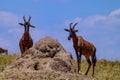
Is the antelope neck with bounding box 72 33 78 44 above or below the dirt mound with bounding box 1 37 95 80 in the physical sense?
above

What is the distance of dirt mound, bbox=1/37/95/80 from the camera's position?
968 centimetres

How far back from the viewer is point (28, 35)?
18.6m

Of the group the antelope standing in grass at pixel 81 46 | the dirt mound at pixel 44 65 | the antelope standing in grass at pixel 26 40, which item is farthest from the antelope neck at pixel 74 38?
the dirt mound at pixel 44 65

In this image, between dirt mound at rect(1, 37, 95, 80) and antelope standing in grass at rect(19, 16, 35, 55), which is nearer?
dirt mound at rect(1, 37, 95, 80)

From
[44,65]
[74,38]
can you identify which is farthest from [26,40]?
[44,65]

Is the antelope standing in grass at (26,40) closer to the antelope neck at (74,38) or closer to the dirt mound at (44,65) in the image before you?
the antelope neck at (74,38)

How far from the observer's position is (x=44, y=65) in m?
10.4

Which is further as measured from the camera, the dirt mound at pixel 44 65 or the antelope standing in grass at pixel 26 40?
the antelope standing in grass at pixel 26 40

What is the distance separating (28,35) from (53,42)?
7208mm

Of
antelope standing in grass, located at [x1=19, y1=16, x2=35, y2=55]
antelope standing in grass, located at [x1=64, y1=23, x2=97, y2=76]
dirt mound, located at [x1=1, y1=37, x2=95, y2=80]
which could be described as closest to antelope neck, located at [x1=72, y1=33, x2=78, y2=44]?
antelope standing in grass, located at [x1=64, y1=23, x2=97, y2=76]

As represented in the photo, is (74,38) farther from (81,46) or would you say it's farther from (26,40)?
(26,40)

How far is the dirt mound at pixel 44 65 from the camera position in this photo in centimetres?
968

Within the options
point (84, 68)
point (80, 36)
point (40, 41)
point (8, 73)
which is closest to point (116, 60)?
point (84, 68)

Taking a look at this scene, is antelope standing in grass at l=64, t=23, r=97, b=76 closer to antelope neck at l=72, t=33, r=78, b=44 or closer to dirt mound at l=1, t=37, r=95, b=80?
antelope neck at l=72, t=33, r=78, b=44
